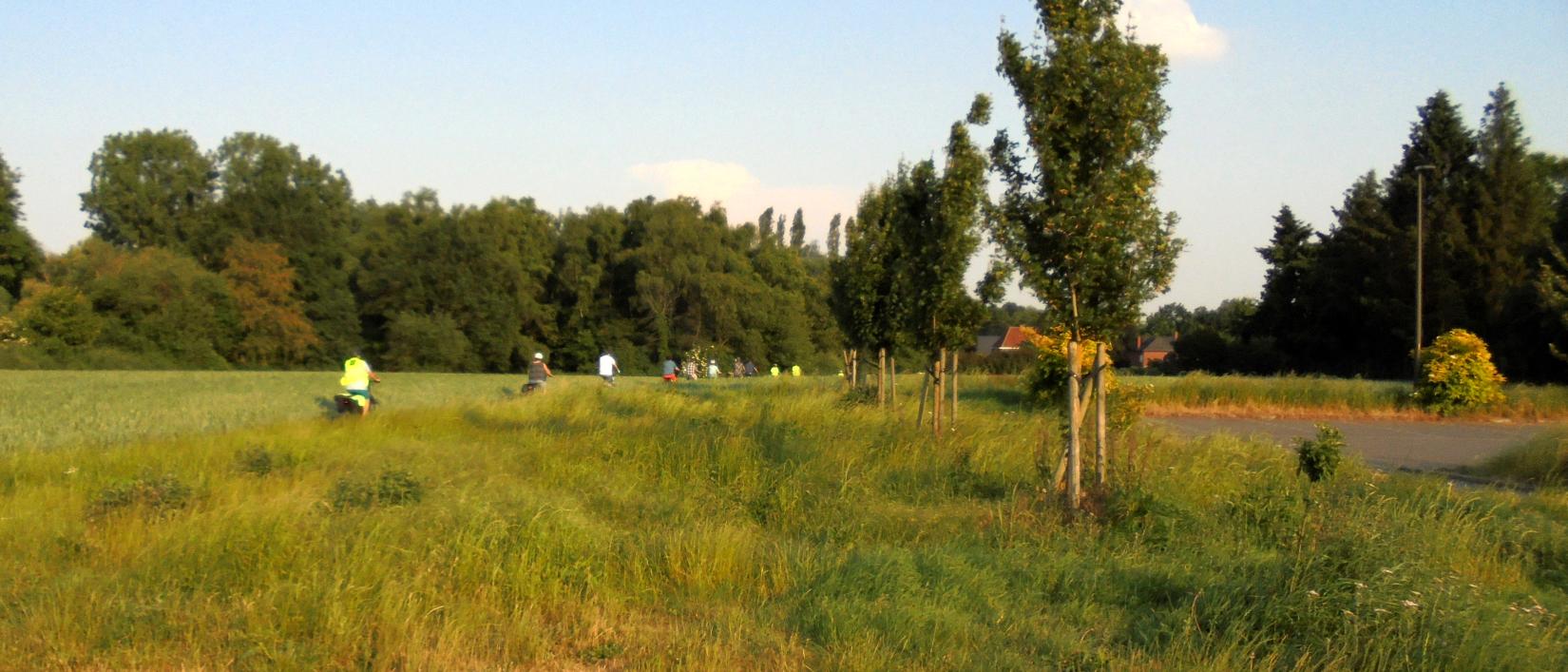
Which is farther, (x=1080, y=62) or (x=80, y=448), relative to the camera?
(x=80, y=448)

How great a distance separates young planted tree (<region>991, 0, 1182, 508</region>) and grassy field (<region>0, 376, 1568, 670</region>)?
165 cm

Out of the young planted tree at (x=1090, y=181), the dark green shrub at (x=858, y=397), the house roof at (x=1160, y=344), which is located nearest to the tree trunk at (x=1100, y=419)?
the young planted tree at (x=1090, y=181)

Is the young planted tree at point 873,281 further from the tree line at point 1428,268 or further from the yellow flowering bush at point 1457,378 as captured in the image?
the tree line at point 1428,268

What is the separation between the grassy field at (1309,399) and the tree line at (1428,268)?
806cm

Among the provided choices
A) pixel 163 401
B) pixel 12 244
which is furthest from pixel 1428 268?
pixel 12 244

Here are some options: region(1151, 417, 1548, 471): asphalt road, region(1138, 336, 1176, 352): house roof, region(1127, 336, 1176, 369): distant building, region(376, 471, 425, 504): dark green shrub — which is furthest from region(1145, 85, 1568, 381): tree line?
region(1138, 336, 1176, 352): house roof

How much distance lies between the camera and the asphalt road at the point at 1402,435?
1802cm

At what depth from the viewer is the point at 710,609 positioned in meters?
6.54

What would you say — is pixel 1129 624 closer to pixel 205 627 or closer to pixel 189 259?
pixel 205 627

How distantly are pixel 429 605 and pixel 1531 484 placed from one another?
1394 cm

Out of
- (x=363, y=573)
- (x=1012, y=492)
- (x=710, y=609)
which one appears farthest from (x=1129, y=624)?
(x=363, y=573)

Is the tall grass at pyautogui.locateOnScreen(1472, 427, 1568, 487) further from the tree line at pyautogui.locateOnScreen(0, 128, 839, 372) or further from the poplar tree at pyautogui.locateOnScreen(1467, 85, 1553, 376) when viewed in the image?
the tree line at pyautogui.locateOnScreen(0, 128, 839, 372)

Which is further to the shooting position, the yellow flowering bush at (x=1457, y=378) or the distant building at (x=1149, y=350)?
the distant building at (x=1149, y=350)

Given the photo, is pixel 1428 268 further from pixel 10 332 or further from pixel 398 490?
pixel 10 332
